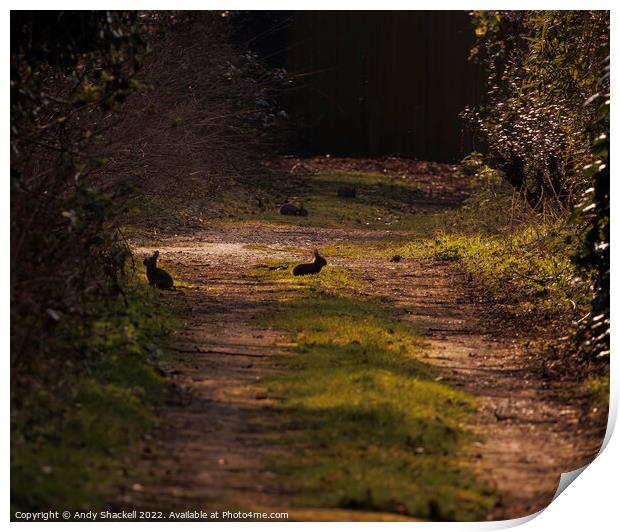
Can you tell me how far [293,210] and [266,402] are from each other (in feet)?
26.5

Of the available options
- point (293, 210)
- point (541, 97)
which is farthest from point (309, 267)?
point (293, 210)

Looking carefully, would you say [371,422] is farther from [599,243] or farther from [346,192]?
[346,192]

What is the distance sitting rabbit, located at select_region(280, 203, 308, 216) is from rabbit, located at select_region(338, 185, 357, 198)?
995 millimetres

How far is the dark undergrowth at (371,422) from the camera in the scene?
203 inches

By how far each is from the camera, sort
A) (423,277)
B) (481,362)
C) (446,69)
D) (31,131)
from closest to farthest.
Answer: (31,131), (481,362), (446,69), (423,277)

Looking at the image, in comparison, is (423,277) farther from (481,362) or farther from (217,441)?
(217,441)

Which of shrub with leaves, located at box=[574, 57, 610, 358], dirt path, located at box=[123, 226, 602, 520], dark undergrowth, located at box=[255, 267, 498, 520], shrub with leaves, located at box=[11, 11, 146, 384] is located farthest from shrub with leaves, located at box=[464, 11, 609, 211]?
shrub with leaves, located at box=[11, 11, 146, 384]

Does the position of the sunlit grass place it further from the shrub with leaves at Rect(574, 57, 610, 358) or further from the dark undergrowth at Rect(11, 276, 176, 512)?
the dark undergrowth at Rect(11, 276, 176, 512)

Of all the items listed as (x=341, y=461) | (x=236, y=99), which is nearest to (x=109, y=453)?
(x=341, y=461)

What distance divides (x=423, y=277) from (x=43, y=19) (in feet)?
18.1

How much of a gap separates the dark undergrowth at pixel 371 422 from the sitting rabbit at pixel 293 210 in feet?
17.6

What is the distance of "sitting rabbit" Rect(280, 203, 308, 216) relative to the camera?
1440cm

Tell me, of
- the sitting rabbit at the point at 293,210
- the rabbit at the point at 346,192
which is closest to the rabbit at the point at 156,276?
the sitting rabbit at the point at 293,210

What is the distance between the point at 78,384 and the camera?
6262 millimetres
